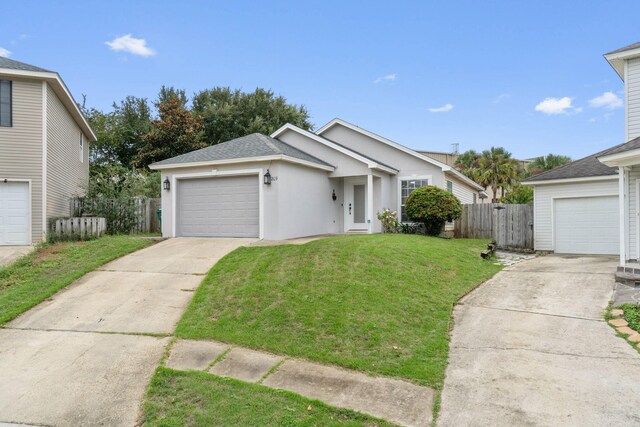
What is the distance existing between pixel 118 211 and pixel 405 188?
1164cm

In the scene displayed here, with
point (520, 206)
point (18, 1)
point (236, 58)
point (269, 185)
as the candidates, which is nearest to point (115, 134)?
point (236, 58)

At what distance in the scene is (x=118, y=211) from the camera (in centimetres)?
1576

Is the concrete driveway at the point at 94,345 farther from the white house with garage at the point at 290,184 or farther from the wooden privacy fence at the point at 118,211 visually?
the wooden privacy fence at the point at 118,211

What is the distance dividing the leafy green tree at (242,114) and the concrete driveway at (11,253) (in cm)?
1964

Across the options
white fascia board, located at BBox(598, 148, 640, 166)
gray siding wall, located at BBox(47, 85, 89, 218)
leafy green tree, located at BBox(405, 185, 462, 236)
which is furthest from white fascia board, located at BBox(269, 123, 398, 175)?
gray siding wall, located at BBox(47, 85, 89, 218)

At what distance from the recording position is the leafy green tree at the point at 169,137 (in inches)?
1099

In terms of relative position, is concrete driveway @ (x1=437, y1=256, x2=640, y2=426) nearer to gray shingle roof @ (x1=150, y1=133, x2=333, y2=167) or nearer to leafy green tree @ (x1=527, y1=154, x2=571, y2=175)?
gray shingle roof @ (x1=150, y1=133, x2=333, y2=167)

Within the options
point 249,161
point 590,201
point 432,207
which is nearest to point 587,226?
point 590,201

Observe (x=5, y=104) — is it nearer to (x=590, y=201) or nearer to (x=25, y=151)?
(x=25, y=151)

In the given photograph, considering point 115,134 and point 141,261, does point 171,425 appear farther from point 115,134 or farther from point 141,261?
point 115,134

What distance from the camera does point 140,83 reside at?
3089 cm

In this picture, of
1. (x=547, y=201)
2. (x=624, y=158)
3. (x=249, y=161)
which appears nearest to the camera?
(x=624, y=158)

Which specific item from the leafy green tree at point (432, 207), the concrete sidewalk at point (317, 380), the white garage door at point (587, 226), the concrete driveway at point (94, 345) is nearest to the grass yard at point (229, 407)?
the concrete sidewalk at point (317, 380)

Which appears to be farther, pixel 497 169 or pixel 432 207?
pixel 497 169
